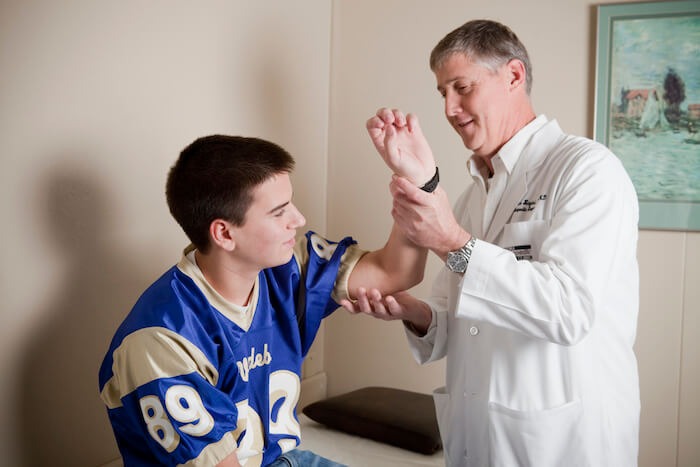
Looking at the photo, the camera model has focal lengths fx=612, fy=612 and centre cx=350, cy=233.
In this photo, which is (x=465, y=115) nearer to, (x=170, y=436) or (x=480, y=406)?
(x=480, y=406)

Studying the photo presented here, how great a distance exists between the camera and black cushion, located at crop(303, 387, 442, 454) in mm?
2145

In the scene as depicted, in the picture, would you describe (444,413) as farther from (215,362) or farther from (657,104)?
(657,104)

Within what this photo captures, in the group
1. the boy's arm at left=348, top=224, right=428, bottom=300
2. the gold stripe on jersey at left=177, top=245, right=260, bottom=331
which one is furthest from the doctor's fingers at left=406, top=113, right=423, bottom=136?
the gold stripe on jersey at left=177, top=245, right=260, bottom=331

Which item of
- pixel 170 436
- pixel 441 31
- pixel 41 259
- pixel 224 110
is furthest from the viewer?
pixel 441 31

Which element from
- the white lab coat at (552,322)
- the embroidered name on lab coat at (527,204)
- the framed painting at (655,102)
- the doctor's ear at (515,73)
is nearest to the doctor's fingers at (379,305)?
the white lab coat at (552,322)

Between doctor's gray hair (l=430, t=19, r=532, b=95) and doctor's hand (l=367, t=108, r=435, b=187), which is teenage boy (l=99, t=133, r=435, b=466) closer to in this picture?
doctor's hand (l=367, t=108, r=435, b=187)

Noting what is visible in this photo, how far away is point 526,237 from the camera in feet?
5.10

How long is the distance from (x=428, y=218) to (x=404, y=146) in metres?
0.19

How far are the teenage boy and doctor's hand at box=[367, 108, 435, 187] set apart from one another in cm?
1

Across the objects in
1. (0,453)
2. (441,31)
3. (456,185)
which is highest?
(441,31)

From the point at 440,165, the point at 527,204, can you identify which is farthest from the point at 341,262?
the point at 440,165

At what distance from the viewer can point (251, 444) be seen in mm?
1457

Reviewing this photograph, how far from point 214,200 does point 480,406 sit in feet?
2.84

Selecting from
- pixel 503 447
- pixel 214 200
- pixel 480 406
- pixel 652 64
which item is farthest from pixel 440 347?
pixel 652 64
